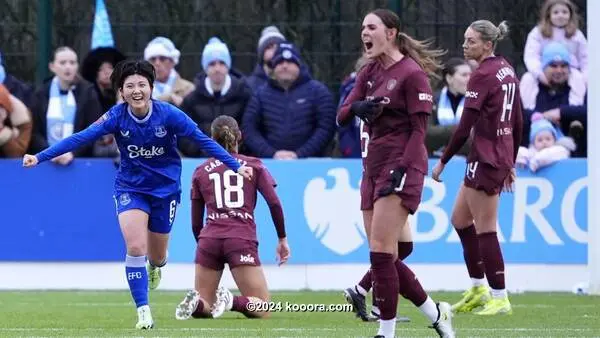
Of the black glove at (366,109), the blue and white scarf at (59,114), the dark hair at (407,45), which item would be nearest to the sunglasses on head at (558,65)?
the blue and white scarf at (59,114)

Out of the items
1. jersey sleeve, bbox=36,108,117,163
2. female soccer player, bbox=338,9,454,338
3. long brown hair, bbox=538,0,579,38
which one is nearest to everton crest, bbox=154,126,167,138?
jersey sleeve, bbox=36,108,117,163

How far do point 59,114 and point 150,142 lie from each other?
551cm

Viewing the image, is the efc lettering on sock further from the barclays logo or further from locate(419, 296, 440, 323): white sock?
the barclays logo

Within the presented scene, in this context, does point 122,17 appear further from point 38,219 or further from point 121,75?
point 121,75

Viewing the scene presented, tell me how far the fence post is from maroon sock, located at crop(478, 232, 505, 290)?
21.2 ft

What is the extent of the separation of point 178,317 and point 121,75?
212 cm

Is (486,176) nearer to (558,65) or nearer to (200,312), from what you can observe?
(200,312)

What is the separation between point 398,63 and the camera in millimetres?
10383

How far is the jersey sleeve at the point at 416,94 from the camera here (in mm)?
10203

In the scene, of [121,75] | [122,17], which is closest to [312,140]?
[122,17]

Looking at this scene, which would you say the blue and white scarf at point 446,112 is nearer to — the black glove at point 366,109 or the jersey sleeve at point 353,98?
the jersey sleeve at point 353,98

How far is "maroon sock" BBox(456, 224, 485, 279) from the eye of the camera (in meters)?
13.4

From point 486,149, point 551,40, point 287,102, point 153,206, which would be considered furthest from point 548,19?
point 153,206

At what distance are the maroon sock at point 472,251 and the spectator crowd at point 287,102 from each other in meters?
3.14
